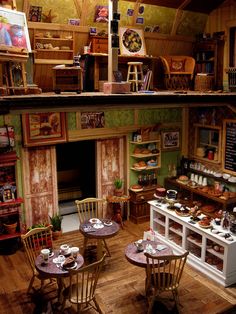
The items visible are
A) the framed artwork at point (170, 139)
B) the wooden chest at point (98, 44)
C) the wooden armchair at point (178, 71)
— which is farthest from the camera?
the framed artwork at point (170, 139)

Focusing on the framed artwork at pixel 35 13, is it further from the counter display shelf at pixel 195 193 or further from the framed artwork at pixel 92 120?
the counter display shelf at pixel 195 193

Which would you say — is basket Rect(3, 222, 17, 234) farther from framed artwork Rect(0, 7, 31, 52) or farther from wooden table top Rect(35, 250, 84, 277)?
framed artwork Rect(0, 7, 31, 52)

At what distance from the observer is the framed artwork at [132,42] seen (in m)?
7.00

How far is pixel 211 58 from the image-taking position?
7.73m

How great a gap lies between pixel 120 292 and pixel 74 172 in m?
4.20

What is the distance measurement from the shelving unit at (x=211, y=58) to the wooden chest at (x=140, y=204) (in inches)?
107

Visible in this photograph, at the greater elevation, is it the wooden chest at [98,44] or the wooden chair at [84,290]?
Answer: the wooden chest at [98,44]

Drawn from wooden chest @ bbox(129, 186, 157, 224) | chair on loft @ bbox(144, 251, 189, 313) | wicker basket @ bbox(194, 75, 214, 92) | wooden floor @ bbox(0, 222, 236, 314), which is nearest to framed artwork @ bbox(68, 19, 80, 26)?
wicker basket @ bbox(194, 75, 214, 92)

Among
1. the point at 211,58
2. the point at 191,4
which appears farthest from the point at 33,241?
the point at 191,4

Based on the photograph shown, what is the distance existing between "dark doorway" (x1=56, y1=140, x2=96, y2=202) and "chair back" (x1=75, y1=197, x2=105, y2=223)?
77 cm

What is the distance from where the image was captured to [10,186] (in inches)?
275

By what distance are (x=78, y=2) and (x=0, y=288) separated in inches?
192

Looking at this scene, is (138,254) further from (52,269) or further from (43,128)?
(43,128)

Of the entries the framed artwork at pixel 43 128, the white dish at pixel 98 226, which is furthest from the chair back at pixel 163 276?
the framed artwork at pixel 43 128
